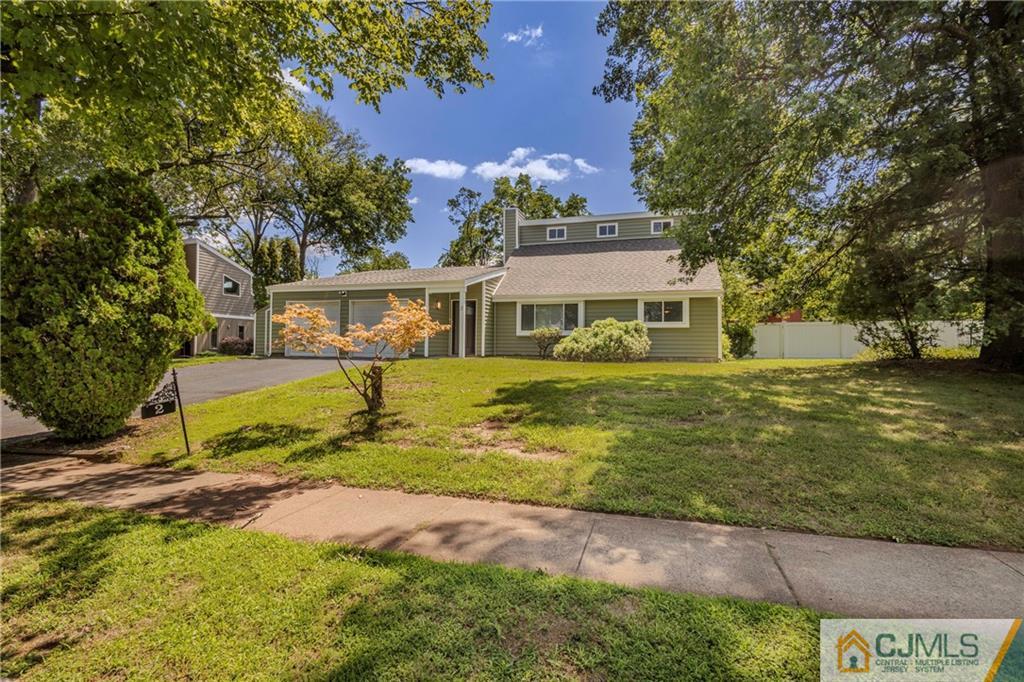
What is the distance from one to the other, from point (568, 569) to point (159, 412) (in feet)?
20.8

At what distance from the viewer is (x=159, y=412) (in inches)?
243

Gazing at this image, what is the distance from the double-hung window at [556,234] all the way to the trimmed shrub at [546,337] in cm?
715

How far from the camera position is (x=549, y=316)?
57.2 ft

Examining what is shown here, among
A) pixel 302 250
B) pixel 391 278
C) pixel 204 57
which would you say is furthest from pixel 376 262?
pixel 204 57

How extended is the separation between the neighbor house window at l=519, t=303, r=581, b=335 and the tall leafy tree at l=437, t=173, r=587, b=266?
18154 millimetres

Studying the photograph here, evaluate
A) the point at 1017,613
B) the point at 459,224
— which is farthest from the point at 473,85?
the point at 459,224

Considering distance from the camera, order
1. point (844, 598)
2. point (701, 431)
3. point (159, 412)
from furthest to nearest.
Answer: point (159, 412)
point (701, 431)
point (844, 598)

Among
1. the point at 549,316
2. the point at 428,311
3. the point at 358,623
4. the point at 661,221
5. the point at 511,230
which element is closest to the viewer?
the point at 358,623

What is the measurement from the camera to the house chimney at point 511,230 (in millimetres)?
22562

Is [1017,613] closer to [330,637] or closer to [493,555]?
[493,555]

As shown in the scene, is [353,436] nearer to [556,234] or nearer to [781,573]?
[781,573]

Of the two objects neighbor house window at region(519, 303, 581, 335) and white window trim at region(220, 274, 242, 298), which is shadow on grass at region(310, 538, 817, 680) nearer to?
neighbor house window at region(519, 303, 581, 335)

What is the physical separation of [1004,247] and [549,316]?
39.5ft

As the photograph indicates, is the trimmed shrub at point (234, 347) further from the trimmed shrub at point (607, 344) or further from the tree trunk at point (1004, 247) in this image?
the tree trunk at point (1004, 247)
